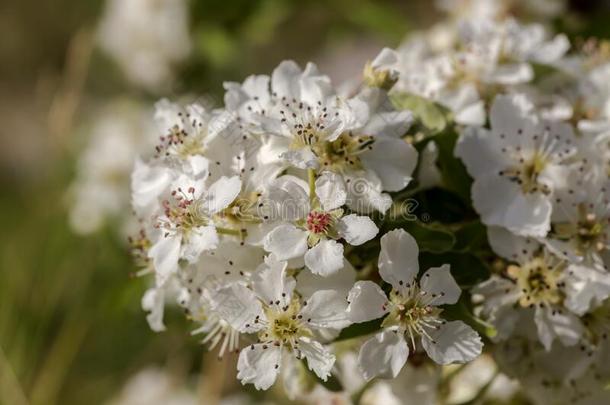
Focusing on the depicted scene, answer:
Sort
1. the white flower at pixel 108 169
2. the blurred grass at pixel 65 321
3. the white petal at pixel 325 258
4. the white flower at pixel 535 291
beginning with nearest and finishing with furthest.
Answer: the white petal at pixel 325 258
the white flower at pixel 535 291
the blurred grass at pixel 65 321
the white flower at pixel 108 169

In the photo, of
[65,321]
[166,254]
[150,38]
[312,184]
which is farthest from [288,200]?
[150,38]

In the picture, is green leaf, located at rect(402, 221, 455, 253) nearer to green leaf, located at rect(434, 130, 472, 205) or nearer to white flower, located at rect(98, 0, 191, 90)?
green leaf, located at rect(434, 130, 472, 205)

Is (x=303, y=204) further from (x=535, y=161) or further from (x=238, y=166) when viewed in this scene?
(x=535, y=161)

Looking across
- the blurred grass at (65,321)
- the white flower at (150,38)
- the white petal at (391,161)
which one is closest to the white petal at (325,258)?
the white petal at (391,161)

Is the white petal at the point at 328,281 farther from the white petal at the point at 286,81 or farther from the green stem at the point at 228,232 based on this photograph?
the white petal at the point at 286,81

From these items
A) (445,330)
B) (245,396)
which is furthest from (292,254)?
(245,396)

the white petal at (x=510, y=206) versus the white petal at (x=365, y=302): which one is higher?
the white petal at (x=365, y=302)

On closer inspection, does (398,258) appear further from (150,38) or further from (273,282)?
(150,38)
